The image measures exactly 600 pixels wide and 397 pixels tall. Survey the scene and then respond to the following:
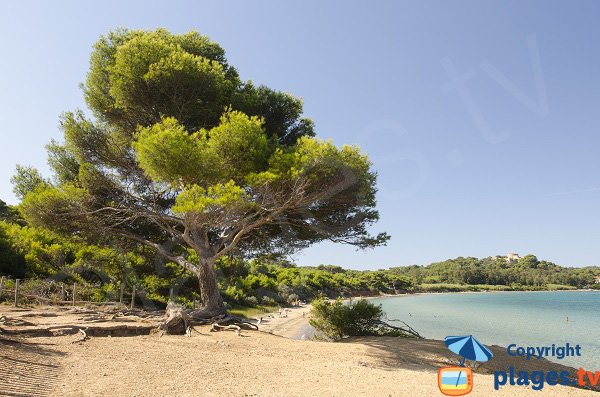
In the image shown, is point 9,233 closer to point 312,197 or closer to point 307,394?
point 312,197

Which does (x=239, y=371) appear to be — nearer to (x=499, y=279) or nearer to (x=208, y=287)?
(x=208, y=287)

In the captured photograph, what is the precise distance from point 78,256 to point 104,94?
508 inches

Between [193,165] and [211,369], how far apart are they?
21.1ft

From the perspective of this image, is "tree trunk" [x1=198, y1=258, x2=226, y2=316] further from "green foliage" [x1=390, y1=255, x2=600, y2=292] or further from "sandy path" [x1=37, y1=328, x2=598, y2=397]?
"green foliage" [x1=390, y1=255, x2=600, y2=292]

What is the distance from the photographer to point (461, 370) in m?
5.83

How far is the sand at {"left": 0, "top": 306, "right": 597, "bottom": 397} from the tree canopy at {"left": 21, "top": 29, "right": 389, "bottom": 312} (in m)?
4.18

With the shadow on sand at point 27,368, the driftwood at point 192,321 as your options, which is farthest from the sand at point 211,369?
the driftwood at point 192,321

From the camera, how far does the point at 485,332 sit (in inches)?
1190

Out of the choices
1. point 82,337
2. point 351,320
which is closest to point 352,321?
point 351,320

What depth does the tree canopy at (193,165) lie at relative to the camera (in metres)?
11.8

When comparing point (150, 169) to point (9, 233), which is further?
point (9, 233)

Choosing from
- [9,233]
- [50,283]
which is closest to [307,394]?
[50,283]

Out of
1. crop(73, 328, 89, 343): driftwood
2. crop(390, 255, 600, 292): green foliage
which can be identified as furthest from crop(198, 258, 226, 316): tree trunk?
crop(390, 255, 600, 292): green foliage

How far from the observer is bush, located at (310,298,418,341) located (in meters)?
16.8
